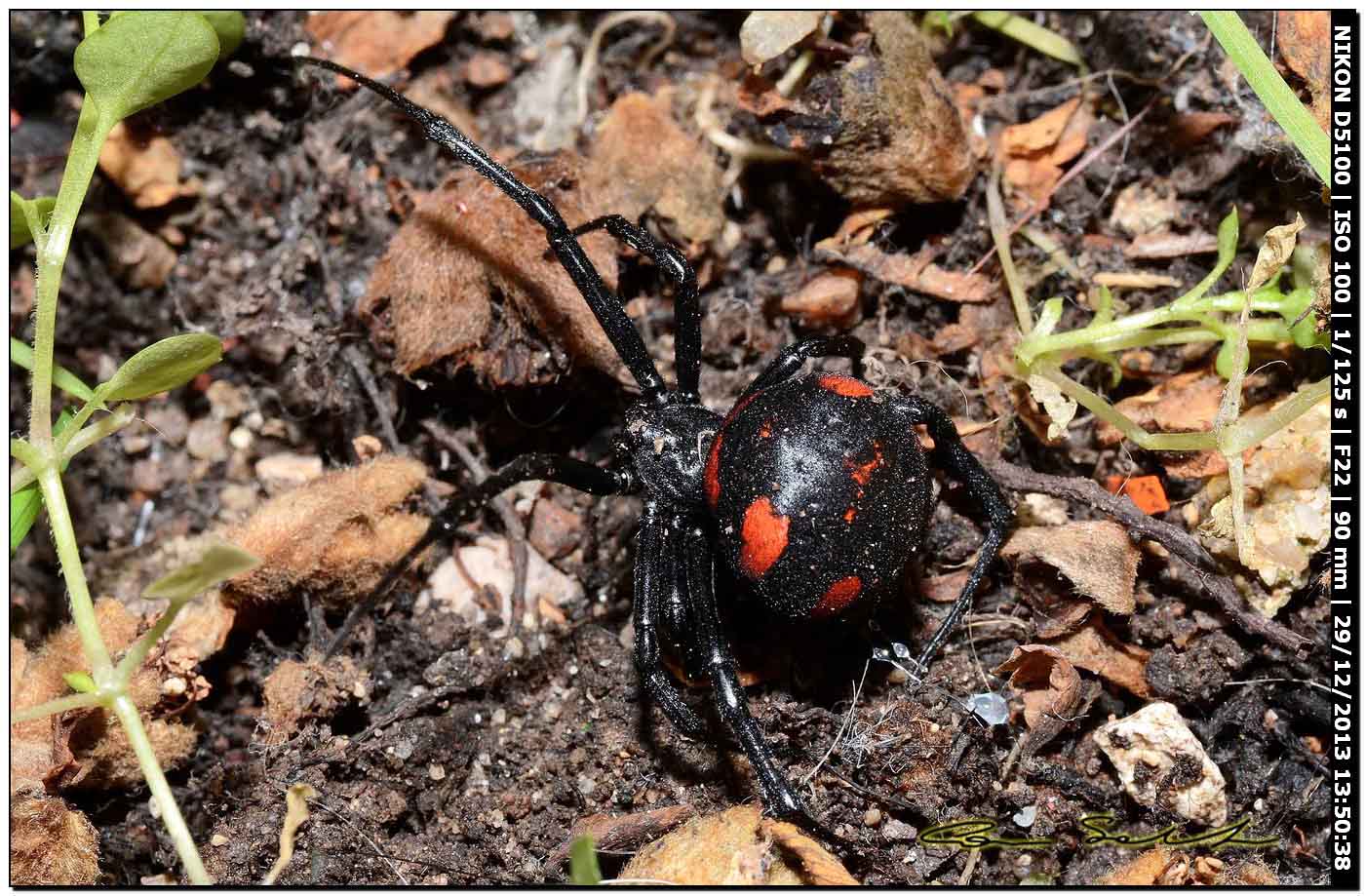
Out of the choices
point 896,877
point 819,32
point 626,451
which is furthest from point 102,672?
point 819,32

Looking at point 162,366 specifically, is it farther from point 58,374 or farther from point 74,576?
point 74,576

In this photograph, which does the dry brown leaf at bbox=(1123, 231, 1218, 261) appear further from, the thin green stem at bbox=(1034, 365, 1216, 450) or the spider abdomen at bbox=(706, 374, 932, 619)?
the spider abdomen at bbox=(706, 374, 932, 619)

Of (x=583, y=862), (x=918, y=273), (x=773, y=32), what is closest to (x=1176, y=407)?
(x=918, y=273)

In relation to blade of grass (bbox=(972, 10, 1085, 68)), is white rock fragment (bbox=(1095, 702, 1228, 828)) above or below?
below

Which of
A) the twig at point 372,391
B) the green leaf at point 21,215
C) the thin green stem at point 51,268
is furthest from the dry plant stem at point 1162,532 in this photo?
the green leaf at point 21,215

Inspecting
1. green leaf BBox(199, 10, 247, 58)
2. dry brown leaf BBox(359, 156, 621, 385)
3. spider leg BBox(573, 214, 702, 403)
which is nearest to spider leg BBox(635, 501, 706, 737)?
spider leg BBox(573, 214, 702, 403)

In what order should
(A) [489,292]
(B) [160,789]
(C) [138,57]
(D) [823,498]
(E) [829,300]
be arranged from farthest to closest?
1. (E) [829,300]
2. (A) [489,292]
3. (C) [138,57]
4. (D) [823,498]
5. (B) [160,789]
